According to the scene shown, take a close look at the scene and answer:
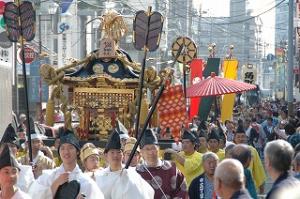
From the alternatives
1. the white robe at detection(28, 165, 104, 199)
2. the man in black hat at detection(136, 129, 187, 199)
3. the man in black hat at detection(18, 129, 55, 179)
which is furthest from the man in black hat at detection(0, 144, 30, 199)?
the man in black hat at detection(18, 129, 55, 179)

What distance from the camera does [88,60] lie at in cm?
1562

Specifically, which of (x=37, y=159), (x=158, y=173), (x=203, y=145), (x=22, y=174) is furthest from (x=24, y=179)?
(x=203, y=145)

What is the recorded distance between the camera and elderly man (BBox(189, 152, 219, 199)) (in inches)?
344

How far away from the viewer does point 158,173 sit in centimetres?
875

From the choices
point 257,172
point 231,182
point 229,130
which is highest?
point 231,182

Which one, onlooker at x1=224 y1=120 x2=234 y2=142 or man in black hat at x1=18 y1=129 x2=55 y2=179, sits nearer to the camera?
man in black hat at x1=18 y1=129 x2=55 y2=179

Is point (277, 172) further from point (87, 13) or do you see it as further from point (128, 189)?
point (87, 13)

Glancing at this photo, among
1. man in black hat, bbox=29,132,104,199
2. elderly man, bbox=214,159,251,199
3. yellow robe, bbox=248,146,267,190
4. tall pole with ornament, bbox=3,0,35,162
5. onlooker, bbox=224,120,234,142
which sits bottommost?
onlooker, bbox=224,120,234,142

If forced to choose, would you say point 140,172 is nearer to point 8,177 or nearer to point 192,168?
point 192,168

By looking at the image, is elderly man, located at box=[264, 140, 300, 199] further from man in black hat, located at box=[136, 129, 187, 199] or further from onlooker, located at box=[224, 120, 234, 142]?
onlooker, located at box=[224, 120, 234, 142]

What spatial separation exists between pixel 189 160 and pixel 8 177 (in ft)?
13.8

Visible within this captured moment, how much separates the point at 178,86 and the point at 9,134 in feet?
16.3

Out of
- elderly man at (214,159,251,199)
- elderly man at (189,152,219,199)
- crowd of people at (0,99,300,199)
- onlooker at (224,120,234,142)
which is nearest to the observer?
elderly man at (214,159,251,199)

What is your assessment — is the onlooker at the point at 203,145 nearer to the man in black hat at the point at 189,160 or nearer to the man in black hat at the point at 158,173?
the man in black hat at the point at 189,160
